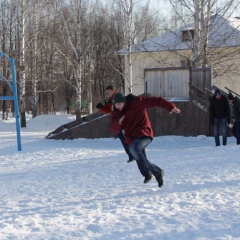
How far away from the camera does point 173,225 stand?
4.68 metres

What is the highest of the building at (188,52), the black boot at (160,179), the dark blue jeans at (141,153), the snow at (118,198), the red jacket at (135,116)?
the building at (188,52)

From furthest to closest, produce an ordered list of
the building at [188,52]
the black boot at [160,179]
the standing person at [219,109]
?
1. the building at [188,52]
2. the standing person at [219,109]
3. the black boot at [160,179]

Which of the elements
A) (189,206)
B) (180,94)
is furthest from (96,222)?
(180,94)

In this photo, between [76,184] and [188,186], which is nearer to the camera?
[188,186]

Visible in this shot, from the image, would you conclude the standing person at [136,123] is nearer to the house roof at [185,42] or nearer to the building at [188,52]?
the building at [188,52]

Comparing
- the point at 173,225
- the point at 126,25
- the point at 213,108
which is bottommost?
the point at 173,225

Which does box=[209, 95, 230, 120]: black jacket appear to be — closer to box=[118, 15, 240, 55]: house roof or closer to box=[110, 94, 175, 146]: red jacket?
box=[110, 94, 175, 146]: red jacket

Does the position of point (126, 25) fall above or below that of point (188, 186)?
above

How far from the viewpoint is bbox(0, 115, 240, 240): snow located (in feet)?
14.9

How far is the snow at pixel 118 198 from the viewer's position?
4555mm

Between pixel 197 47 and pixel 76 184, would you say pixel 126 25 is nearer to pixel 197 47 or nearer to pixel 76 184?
pixel 197 47

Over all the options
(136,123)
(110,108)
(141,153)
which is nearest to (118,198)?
(141,153)

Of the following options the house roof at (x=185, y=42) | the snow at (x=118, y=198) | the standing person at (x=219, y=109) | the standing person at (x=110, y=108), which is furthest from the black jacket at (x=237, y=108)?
the house roof at (x=185, y=42)

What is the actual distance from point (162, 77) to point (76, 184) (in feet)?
30.7
